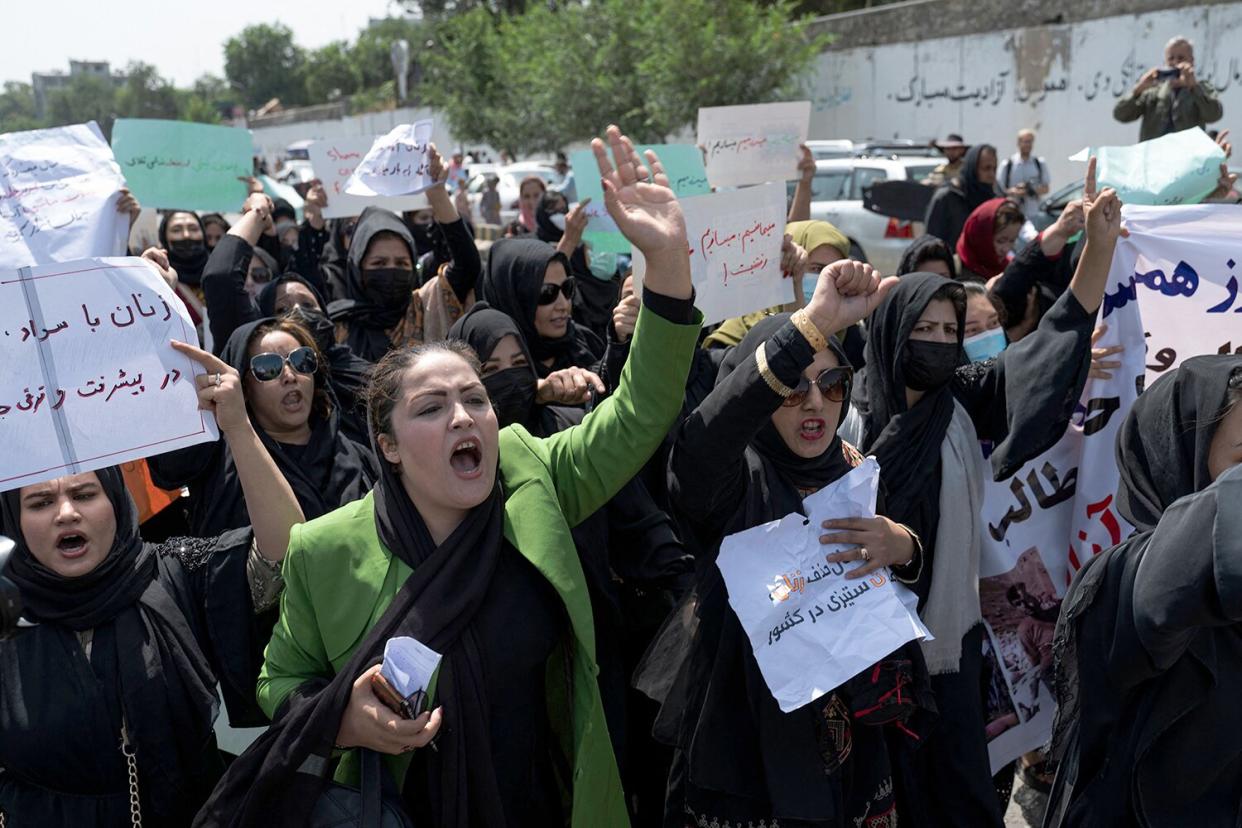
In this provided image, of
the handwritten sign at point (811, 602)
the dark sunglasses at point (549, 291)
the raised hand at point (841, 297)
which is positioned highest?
the raised hand at point (841, 297)

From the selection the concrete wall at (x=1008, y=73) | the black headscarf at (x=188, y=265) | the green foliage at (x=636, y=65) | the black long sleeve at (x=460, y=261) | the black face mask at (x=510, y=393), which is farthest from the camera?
the green foliage at (x=636, y=65)

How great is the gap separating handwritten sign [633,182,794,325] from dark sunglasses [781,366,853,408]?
36.4 inches

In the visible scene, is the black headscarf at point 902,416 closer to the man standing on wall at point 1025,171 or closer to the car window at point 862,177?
the man standing on wall at point 1025,171

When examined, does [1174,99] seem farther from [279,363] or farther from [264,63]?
[264,63]

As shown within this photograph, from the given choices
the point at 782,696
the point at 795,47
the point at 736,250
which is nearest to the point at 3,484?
the point at 782,696

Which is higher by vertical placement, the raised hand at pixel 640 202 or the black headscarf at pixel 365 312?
the raised hand at pixel 640 202

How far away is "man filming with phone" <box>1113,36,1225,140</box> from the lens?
A: 22.7 ft

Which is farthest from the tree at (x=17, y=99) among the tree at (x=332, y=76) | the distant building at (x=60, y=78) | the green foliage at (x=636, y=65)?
the green foliage at (x=636, y=65)

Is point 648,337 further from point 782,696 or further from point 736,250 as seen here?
point 736,250

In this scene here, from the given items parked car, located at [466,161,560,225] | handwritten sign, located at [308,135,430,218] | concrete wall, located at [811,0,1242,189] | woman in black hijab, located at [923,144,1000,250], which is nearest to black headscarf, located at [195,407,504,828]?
handwritten sign, located at [308,135,430,218]

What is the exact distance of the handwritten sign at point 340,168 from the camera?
644cm

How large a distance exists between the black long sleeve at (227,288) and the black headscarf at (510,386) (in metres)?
0.92

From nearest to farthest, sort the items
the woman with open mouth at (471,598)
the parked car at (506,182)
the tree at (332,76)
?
the woman with open mouth at (471,598) → the parked car at (506,182) → the tree at (332,76)

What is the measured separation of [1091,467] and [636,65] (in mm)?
19869
